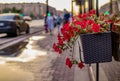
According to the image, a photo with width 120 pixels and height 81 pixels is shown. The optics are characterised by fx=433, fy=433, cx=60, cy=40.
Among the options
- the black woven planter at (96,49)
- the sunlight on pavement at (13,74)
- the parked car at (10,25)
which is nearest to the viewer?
the black woven planter at (96,49)

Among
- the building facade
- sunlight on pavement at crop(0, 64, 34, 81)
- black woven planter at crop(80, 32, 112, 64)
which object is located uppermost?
the building facade

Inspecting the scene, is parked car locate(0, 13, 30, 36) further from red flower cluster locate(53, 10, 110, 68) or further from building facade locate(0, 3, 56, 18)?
building facade locate(0, 3, 56, 18)

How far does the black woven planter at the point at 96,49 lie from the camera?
628 cm

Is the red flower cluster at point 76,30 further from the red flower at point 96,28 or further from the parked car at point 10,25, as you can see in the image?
the parked car at point 10,25

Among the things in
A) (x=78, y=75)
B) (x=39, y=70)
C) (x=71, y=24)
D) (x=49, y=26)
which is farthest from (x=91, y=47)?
(x=49, y=26)

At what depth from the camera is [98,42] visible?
6.28 m

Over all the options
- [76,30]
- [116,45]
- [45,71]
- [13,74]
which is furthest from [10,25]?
[116,45]

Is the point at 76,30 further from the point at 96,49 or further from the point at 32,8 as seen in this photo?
the point at 32,8

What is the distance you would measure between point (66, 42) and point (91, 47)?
1.64ft

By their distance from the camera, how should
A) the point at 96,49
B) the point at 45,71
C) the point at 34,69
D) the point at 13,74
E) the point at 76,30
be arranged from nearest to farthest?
the point at 96,49 < the point at 76,30 < the point at 13,74 < the point at 45,71 < the point at 34,69

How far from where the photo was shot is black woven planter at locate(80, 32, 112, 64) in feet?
20.6

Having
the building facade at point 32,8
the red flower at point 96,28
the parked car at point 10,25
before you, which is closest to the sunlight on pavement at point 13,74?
the red flower at point 96,28

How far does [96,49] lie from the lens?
629 cm

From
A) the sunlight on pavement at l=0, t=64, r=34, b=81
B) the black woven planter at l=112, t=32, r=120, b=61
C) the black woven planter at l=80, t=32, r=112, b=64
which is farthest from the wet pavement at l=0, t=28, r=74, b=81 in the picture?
the black woven planter at l=80, t=32, r=112, b=64
